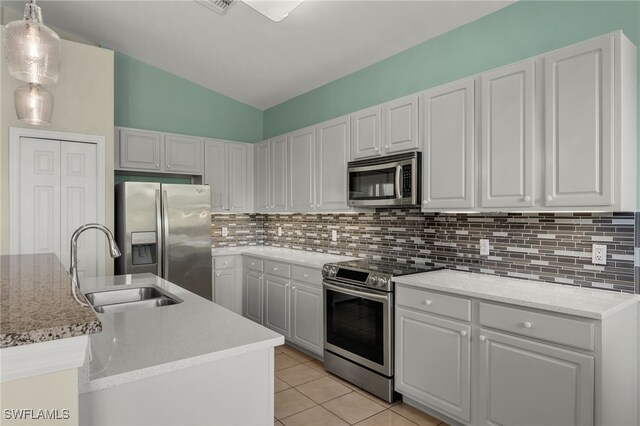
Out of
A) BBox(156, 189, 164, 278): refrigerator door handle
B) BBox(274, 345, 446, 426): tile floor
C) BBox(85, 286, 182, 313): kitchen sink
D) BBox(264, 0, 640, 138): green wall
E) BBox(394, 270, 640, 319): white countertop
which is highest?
BBox(264, 0, 640, 138): green wall

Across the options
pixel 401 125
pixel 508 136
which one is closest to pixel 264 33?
pixel 401 125

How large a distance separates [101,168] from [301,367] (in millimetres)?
2664

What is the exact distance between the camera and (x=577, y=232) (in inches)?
95.0

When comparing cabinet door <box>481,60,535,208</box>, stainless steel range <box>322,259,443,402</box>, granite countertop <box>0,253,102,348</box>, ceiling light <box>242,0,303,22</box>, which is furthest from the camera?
stainless steel range <box>322,259,443,402</box>

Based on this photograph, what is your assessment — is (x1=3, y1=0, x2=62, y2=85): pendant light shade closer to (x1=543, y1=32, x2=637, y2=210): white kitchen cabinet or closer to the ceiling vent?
the ceiling vent

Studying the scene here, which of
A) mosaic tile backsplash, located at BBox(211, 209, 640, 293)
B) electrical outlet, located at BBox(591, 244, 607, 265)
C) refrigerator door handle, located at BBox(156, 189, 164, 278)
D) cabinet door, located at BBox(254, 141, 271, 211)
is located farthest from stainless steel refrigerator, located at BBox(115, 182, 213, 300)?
electrical outlet, located at BBox(591, 244, 607, 265)

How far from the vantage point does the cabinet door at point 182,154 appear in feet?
15.1

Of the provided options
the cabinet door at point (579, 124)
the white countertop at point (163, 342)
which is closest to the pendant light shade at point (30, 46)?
the white countertop at point (163, 342)

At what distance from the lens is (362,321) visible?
305 cm

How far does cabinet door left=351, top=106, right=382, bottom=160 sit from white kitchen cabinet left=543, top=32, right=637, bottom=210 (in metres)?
1.36

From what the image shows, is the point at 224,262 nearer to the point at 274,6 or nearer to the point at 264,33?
the point at 264,33

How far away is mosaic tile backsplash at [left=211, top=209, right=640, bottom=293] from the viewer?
228cm

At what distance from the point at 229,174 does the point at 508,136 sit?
351cm

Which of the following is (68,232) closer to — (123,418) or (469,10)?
(123,418)
